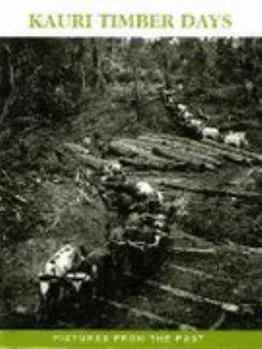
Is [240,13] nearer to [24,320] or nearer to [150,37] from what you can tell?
[150,37]

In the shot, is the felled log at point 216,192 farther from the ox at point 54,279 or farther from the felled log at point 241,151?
the ox at point 54,279

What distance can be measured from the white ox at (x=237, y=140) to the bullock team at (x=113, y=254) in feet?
0.85

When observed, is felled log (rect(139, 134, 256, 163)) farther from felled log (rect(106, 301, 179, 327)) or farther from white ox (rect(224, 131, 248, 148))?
felled log (rect(106, 301, 179, 327))

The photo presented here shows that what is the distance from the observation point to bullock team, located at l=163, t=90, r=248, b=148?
2914 millimetres

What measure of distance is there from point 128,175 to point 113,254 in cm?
24

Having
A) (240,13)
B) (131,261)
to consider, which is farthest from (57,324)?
(240,13)

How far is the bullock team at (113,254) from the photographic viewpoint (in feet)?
9.42

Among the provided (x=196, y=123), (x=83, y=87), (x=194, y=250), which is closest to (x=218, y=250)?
(x=194, y=250)

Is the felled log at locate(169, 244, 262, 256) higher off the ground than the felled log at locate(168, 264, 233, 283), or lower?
higher

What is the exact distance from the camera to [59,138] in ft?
9.59

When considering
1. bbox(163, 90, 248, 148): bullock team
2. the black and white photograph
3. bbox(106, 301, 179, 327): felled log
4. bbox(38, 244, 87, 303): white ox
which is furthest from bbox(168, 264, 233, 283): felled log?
bbox(163, 90, 248, 148): bullock team

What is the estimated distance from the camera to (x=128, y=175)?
293 cm

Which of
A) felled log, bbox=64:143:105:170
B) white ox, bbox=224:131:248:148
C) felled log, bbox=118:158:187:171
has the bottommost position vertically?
felled log, bbox=118:158:187:171

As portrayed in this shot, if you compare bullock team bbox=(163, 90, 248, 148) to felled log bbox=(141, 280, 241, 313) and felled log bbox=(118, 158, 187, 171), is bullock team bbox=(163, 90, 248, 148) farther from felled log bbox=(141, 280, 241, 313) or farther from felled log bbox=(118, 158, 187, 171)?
felled log bbox=(141, 280, 241, 313)
